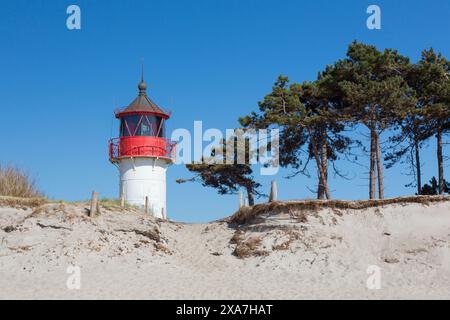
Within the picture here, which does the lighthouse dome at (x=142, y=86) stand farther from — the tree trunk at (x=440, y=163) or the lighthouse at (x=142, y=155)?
the tree trunk at (x=440, y=163)

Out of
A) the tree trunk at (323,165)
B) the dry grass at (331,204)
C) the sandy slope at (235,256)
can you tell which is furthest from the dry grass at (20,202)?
the tree trunk at (323,165)

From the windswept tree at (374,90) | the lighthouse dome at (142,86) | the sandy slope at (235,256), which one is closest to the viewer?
the sandy slope at (235,256)

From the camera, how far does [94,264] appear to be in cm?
2219

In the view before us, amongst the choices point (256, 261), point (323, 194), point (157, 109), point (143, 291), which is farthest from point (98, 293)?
point (323, 194)

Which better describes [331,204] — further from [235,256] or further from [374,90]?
[374,90]

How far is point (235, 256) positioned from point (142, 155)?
30.7 ft

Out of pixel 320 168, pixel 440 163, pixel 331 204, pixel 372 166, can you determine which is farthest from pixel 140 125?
pixel 440 163

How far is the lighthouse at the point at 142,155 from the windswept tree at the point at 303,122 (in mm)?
4579

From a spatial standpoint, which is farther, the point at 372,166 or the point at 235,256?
the point at 372,166

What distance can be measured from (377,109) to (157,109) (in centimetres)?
1075

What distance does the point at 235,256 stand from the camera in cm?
2431

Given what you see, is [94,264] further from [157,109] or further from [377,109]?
[377,109]

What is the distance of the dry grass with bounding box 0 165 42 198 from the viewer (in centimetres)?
2661

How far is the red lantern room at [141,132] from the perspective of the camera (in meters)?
31.7
